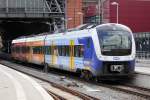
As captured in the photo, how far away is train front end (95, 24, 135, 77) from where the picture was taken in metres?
24.5

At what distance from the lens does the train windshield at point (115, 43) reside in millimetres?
24719

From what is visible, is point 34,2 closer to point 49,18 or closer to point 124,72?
point 49,18

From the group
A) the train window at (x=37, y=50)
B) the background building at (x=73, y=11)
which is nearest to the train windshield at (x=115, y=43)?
the train window at (x=37, y=50)

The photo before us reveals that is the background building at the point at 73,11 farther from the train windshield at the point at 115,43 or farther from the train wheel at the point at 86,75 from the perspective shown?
the train windshield at the point at 115,43

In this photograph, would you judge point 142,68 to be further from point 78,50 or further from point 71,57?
point 78,50

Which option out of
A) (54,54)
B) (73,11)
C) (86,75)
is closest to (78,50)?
(86,75)

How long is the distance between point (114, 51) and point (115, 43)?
Result: 45 cm

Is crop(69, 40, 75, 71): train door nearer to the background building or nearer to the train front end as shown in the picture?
the train front end

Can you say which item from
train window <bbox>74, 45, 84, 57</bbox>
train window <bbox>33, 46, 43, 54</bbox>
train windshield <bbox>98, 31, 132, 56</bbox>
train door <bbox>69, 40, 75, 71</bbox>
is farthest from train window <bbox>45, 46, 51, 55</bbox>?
train windshield <bbox>98, 31, 132, 56</bbox>

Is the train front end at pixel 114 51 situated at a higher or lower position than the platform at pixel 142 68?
higher

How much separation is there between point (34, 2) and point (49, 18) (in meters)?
7.16

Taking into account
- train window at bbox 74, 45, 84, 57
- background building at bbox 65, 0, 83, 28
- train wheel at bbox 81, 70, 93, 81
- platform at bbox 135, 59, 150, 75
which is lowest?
platform at bbox 135, 59, 150, 75

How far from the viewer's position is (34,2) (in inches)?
3442

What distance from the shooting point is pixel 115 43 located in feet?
81.8
